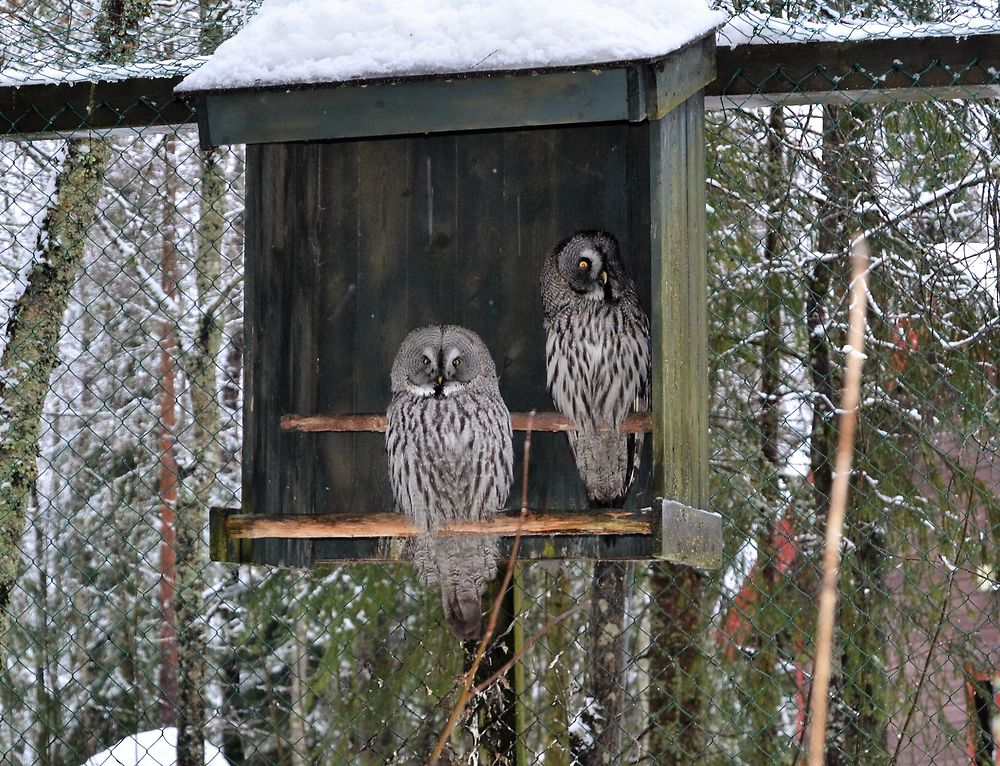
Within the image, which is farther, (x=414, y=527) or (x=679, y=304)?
(x=679, y=304)

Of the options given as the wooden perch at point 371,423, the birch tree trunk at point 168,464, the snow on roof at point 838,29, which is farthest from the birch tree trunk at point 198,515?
the snow on roof at point 838,29

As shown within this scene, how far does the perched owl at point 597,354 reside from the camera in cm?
383

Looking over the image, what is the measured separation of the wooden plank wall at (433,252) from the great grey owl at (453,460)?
37 cm

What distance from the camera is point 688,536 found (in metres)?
3.35

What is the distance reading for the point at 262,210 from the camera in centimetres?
386

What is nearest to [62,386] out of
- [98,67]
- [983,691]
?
[98,67]

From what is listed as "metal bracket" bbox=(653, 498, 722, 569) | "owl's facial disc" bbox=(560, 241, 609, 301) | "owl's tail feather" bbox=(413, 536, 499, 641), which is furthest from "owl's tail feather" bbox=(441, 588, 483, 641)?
"owl's facial disc" bbox=(560, 241, 609, 301)

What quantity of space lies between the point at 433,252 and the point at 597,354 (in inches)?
28.2

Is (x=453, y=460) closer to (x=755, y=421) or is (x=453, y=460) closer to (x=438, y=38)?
(x=438, y=38)

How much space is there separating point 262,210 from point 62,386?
543 centimetres

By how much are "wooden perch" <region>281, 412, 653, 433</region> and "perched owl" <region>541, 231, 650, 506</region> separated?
0.24 ft

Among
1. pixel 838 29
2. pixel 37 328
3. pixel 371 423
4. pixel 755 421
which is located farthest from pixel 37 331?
pixel 838 29

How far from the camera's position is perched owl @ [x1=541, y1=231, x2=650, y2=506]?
383cm

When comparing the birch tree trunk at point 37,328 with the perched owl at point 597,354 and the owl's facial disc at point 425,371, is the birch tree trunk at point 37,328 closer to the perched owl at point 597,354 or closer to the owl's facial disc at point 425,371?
the owl's facial disc at point 425,371
